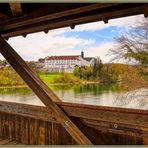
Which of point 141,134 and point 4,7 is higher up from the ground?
point 4,7

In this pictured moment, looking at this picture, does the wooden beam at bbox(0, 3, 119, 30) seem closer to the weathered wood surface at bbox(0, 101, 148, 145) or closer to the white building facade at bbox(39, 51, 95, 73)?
the weathered wood surface at bbox(0, 101, 148, 145)

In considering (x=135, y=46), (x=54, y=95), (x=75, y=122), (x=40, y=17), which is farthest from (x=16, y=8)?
(x=135, y=46)

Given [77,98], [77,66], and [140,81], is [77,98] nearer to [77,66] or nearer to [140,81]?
[140,81]

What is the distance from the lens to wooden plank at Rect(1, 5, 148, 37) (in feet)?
5.00

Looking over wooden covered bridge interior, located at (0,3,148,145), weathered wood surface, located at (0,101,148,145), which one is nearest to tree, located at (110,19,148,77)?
weathered wood surface, located at (0,101,148,145)

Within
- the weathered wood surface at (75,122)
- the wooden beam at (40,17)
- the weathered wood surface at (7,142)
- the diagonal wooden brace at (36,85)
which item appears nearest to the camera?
the wooden beam at (40,17)

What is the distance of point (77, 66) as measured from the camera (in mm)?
5250

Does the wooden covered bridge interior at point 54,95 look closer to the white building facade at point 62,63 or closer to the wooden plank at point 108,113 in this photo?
the wooden plank at point 108,113

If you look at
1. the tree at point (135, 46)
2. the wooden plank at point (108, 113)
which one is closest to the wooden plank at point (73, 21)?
the wooden plank at point (108, 113)

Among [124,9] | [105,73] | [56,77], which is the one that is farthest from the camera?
[105,73]

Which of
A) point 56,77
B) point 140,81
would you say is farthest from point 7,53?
point 140,81

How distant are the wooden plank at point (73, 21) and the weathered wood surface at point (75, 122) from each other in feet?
1.99

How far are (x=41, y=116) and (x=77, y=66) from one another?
2646 mm

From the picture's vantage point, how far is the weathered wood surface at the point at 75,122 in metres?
1.64
